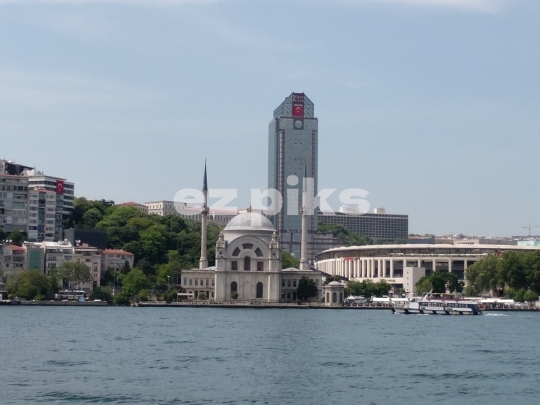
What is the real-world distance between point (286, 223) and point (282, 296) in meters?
86.0

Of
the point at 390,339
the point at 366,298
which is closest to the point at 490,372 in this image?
the point at 390,339

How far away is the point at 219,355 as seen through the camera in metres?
43.8

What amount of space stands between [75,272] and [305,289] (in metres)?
20.7

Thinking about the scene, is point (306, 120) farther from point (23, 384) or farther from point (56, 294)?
point (23, 384)

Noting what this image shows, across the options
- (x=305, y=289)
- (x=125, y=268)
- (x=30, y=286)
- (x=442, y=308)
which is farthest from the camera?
(x=125, y=268)

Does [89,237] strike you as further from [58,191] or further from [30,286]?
[30,286]

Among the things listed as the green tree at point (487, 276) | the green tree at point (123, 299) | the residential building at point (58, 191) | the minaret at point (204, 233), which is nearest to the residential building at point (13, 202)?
the residential building at point (58, 191)

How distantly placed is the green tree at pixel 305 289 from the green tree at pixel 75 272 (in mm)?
19032

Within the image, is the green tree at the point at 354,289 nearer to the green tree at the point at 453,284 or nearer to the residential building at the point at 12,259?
the green tree at the point at 453,284

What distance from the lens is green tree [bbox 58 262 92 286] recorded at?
10156 cm

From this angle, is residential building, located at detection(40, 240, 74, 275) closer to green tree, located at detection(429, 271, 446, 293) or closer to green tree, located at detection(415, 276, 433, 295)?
green tree, located at detection(415, 276, 433, 295)

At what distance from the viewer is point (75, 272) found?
101 metres

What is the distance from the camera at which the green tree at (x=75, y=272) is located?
333 ft

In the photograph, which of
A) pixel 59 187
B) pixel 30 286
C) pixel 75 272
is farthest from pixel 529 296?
pixel 59 187
